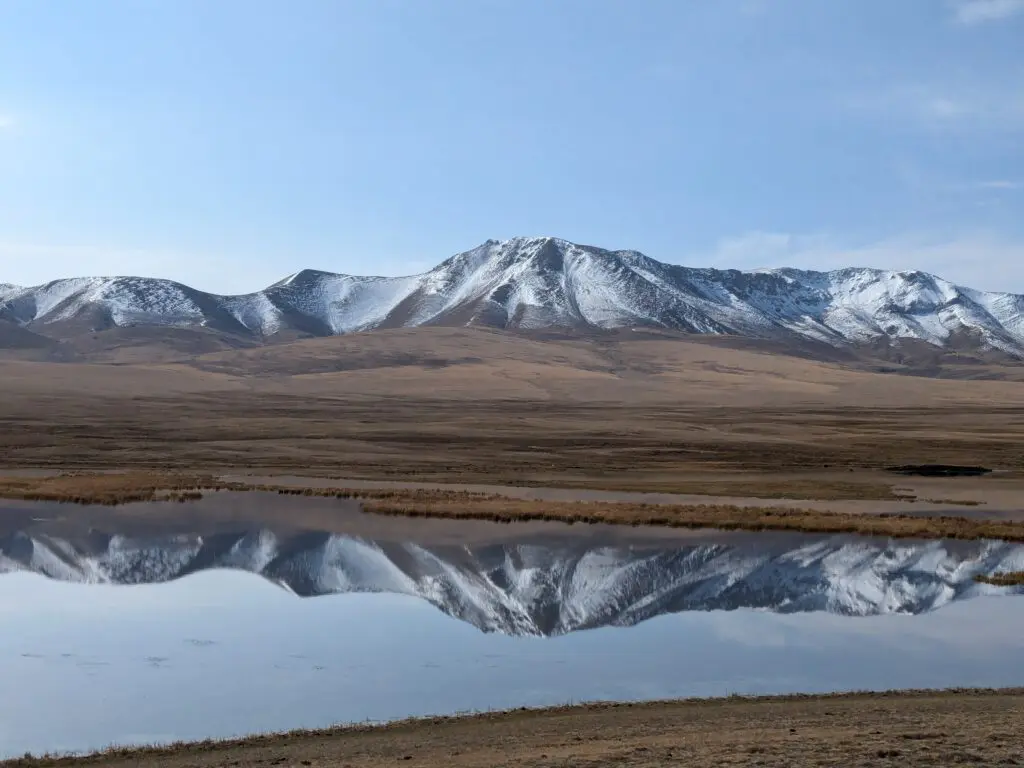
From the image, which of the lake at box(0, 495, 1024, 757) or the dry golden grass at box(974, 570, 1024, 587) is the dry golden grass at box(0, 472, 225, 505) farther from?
the dry golden grass at box(974, 570, 1024, 587)

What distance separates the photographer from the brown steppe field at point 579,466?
14.9 meters

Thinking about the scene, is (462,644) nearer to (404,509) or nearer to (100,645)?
(100,645)

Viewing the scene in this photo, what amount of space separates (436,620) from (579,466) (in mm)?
40594

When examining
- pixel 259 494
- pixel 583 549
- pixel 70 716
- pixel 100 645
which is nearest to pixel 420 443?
pixel 259 494

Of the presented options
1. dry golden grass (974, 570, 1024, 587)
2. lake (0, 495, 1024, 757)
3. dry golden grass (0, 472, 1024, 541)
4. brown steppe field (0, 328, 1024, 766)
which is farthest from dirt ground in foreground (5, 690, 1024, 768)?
→ dry golden grass (0, 472, 1024, 541)

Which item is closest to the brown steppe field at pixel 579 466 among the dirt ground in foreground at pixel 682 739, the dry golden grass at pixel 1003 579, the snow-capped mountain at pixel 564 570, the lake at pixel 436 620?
the dirt ground in foreground at pixel 682 739

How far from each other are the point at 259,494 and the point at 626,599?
2684 cm

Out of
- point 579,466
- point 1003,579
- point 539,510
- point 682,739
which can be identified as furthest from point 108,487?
point 682,739

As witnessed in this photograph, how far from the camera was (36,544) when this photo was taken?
122ft

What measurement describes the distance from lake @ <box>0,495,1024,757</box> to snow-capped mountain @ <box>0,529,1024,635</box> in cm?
13

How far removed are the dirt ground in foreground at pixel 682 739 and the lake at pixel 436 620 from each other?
174 centimetres

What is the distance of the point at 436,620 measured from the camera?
1049 inches

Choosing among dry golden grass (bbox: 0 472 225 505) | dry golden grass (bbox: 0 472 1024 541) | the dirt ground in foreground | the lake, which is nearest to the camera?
the dirt ground in foreground

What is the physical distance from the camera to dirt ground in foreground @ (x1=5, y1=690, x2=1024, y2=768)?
44.2 ft
